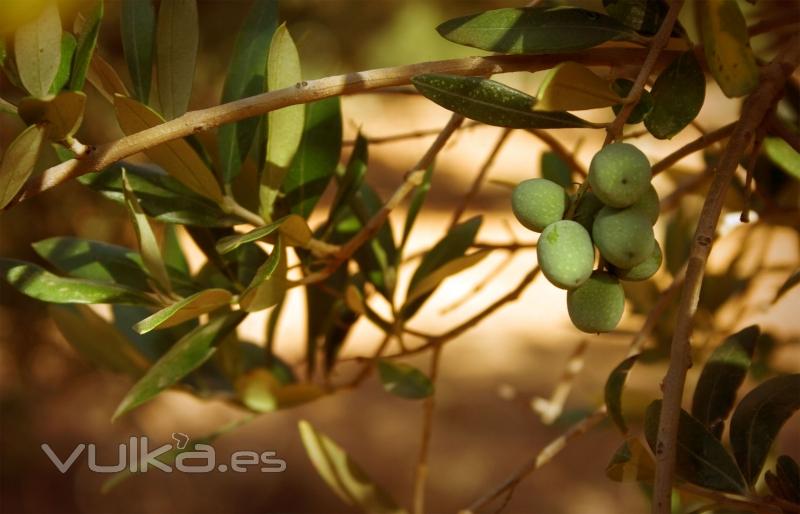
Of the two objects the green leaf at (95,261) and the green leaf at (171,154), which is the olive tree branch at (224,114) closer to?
the green leaf at (171,154)

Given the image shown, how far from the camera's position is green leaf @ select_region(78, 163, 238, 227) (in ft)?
1.76

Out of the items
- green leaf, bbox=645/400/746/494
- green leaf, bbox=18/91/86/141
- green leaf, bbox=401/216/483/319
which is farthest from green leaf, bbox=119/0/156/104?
green leaf, bbox=645/400/746/494

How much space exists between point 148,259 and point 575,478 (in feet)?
6.51

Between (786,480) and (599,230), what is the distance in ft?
0.72

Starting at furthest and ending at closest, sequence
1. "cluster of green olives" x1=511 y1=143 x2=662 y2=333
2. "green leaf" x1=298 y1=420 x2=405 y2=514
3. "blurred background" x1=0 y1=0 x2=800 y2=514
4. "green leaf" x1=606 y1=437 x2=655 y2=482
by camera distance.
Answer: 1. "blurred background" x1=0 y1=0 x2=800 y2=514
2. "green leaf" x1=298 y1=420 x2=405 y2=514
3. "green leaf" x1=606 y1=437 x2=655 y2=482
4. "cluster of green olives" x1=511 y1=143 x2=662 y2=333

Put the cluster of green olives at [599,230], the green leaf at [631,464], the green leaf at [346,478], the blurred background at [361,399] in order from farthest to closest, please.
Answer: the blurred background at [361,399]
the green leaf at [346,478]
the green leaf at [631,464]
the cluster of green olives at [599,230]

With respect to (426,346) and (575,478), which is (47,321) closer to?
(575,478)

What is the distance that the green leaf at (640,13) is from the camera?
452 millimetres

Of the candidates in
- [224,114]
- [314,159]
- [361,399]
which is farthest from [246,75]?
[361,399]

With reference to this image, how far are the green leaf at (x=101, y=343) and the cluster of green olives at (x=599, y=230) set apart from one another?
45 cm

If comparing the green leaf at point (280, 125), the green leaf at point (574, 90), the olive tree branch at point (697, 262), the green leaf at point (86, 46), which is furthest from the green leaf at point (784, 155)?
the green leaf at point (86, 46)

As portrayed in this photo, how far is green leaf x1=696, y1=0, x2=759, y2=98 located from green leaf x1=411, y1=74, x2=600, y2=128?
64 mm

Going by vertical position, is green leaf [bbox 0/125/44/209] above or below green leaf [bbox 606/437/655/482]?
above

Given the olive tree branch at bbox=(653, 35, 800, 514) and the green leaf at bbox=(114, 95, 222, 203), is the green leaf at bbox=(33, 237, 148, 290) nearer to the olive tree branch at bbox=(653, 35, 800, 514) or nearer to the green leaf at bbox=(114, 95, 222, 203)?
the green leaf at bbox=(114, 95, 222, 203)
